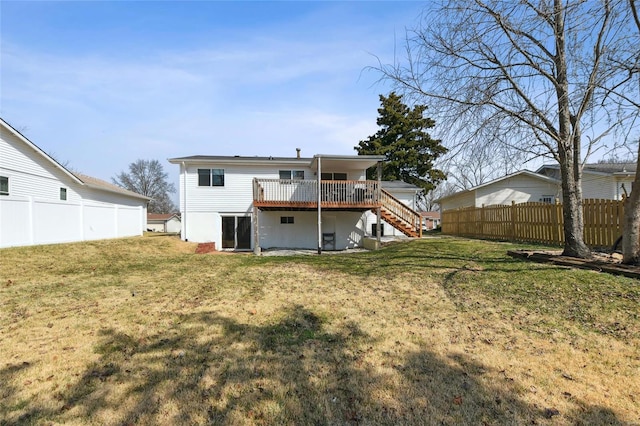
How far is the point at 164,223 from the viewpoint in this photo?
152ft

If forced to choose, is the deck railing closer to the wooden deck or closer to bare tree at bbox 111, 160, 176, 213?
the wooden deck

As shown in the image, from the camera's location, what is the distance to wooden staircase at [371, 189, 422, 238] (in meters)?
16.3

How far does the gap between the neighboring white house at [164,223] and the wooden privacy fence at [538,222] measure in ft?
124

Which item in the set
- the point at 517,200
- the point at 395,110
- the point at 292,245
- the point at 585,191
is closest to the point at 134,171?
the point at 395,110

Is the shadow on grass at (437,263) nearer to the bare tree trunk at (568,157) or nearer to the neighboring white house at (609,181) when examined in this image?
the bare tree trunk at (568,157)

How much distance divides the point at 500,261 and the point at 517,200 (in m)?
17.8

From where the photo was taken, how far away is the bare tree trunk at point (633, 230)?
20.3 feet

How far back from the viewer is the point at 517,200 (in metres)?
22.9

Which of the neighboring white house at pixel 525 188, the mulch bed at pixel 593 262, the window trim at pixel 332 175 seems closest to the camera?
the mulch bed at pixel 593 262

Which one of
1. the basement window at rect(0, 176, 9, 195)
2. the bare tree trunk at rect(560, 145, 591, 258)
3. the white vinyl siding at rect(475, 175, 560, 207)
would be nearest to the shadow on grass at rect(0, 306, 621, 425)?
the bare tree trunk at rect(560, 145, 591, 258)

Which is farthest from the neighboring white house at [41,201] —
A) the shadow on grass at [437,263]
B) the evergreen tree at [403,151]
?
the evergreen tree at [403,151]

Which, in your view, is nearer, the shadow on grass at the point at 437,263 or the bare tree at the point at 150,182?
the shadow on grass at the point at 437,263

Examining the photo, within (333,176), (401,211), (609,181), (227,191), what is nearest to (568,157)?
(401,211)

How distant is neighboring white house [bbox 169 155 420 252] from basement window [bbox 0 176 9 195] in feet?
20.3
